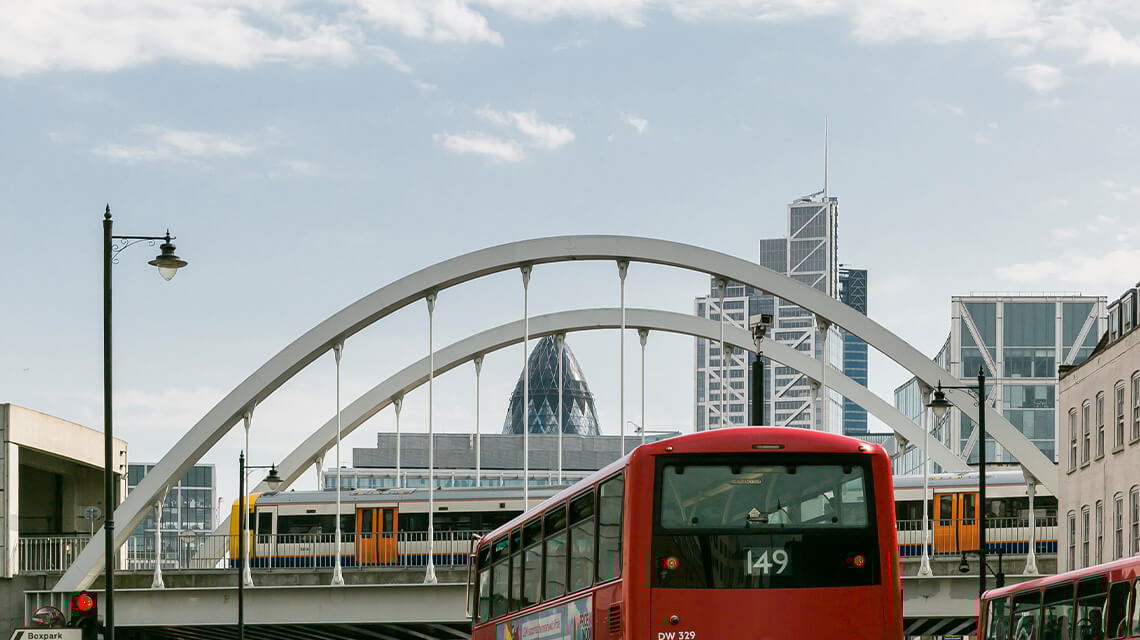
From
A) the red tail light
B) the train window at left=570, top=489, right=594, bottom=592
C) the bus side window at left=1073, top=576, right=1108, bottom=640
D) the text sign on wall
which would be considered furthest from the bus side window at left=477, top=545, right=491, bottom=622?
the bus side window at left=1073, top=576, right=1108, bottom=640

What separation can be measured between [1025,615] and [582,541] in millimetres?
9302

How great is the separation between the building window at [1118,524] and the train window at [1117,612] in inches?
1024

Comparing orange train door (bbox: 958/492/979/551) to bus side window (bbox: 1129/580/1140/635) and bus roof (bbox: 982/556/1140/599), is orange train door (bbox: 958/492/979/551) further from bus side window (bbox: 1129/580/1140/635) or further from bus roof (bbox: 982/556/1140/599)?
bus side window (bbox: 1129/580/1140/635)

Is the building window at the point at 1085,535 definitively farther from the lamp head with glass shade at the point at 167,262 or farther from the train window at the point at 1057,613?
the lamp head with glass shade at the point at 167,262

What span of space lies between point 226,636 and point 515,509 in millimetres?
14584

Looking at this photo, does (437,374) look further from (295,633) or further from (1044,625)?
(1044,625)

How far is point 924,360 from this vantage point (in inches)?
2109

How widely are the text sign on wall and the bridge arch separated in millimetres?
29919

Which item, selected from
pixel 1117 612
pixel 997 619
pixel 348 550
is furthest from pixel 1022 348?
Answer: pixel 1117 612

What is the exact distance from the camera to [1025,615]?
26.7 metres

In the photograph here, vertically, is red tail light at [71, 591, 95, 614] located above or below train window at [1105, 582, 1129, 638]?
below

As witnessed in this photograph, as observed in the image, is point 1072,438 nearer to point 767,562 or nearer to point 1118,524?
point 1118,524

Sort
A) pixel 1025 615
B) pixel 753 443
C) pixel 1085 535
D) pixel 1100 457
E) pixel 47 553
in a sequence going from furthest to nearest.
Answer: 1. pixel 47 553
2. pixel 1085 535
3. pixel 1100 457
4. pixel 1025 615
5. pixel 753 443

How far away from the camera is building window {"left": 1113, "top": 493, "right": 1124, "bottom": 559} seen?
1853 inches
